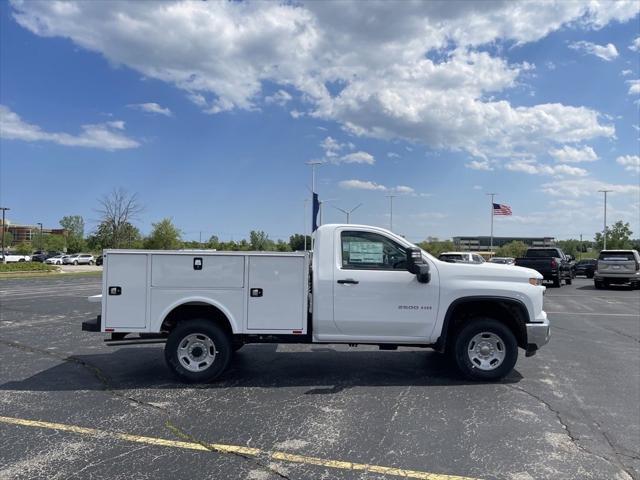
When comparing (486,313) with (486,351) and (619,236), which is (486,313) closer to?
(486,351)

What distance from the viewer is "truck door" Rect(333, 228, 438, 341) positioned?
6586mm

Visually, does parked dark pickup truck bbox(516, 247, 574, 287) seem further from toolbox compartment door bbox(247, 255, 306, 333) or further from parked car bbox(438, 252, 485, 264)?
toolbox compartment door bbox(247, 255, 306, 333)

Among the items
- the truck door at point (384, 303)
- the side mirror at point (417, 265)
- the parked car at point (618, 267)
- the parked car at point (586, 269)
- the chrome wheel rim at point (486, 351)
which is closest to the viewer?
the side mirror at point (417, 265)

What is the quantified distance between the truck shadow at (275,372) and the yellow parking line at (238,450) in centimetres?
134

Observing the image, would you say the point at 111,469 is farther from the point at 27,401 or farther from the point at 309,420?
the point at 27,401

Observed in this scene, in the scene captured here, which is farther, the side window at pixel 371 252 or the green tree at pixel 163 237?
the green tree at pixel 163 237

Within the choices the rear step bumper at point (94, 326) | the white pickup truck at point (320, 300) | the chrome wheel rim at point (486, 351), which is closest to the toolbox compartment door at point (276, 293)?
the white pickup truck at point (320, 300)

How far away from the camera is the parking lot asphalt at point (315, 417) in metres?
4.23

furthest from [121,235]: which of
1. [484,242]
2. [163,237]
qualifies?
[484,242]

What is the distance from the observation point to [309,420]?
Answer: 17.3ft

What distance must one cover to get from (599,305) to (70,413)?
17330 mm

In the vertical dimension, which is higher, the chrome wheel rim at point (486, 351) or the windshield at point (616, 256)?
the windshield at point (616, 256)

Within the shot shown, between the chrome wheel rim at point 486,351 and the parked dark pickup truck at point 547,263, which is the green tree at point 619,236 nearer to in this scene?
the parked dark pickup truck at point 547,263

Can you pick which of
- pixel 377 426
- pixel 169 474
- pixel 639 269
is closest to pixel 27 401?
pixel 169 474
